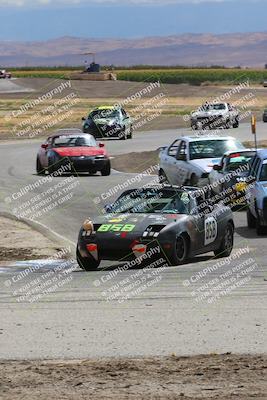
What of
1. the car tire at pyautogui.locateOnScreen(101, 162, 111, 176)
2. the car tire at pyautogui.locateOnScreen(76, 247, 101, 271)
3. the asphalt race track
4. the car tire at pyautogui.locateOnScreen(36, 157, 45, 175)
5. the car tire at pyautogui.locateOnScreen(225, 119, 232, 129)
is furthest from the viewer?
the car tire at pyautogui.locateOnScreen(225, 119, 232, 129)

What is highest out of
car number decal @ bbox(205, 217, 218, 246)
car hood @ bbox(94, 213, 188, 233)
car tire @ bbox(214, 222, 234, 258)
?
car hood @ bbox(94, 213, 188, 233)

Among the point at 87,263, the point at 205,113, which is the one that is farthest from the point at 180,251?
the point at 205,113

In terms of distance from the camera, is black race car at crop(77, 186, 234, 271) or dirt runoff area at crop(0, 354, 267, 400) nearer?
dirt runoff area at crop(0, 354, 267, 400)

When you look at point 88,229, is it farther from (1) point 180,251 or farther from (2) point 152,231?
(1) point 180,251

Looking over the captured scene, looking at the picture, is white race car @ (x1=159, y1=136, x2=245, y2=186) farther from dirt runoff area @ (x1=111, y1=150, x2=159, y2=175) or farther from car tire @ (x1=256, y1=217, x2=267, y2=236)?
dirt runoff area @ (x1=111, y1=150, x2=159, y2=175)

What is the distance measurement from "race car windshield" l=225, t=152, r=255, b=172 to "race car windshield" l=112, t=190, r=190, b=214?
26.3ft

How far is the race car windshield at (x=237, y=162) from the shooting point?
26048 millimetres

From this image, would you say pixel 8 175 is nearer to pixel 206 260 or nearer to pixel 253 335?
pixel 206 260

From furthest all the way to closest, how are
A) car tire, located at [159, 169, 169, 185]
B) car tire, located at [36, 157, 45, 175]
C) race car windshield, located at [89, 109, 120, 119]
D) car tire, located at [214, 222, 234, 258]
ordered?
race car windshield, located at [89, 109, 120, 119] → car tire, located at [36, 157, 45, 175] → car tire, located at [159, 169, 169, 185] → car tire, located at [214, 222, 234, 258]

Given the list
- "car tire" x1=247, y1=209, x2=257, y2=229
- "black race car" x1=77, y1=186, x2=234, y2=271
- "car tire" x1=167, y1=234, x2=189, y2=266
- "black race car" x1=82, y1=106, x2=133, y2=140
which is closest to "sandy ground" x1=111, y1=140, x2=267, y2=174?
"black race car" x1=82, y1=106, x2=133, y2=140

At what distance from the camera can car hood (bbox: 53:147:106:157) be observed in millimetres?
35312

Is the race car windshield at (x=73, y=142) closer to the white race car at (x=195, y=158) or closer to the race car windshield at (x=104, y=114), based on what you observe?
the white race car at (x=195, y=158)

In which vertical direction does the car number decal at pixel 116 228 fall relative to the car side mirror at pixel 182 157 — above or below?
above

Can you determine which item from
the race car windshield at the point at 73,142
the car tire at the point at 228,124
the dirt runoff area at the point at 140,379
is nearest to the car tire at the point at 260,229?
the dirt runoff area at the point at 140,379
